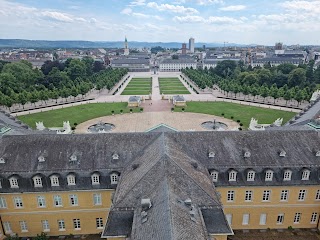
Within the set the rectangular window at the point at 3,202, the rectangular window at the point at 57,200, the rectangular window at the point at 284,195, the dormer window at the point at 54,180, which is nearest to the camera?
the dormer window at the point at 54,180

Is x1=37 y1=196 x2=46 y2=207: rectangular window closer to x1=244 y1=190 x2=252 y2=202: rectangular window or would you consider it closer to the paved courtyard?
x1=244 y1=190 x2=252 y2=202: rectangular window

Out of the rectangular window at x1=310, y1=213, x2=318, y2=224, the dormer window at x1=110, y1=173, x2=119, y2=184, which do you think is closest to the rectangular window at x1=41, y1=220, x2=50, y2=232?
the dormer window at x1=110, y1=173, x2=119, y2=184

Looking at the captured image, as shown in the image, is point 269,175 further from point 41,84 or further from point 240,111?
point 41,84

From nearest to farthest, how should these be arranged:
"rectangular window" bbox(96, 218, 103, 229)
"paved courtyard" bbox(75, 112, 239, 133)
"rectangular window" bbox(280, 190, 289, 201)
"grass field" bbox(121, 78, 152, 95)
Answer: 1. "rectangular window" bbox(280, 190, 289, 201)
2. "rectangular window" bbox(96, 218, 103, 229)
3. "paved courtyard" bbox(75, 112, 239, 133)
4. "grass field" bbox(121, 78, 152, 95)

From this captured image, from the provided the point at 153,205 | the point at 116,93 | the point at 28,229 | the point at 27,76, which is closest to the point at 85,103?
the point at 116,93

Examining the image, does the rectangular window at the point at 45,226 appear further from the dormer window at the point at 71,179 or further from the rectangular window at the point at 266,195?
the rectangular window at the point at 266,195

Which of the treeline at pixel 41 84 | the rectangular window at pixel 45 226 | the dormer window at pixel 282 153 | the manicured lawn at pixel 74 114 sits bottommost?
the rectangular window at pixel 45 226

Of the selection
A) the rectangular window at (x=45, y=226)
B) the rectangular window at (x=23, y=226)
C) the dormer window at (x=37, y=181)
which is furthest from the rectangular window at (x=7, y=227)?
the dormer window at (x=37, y=181)
